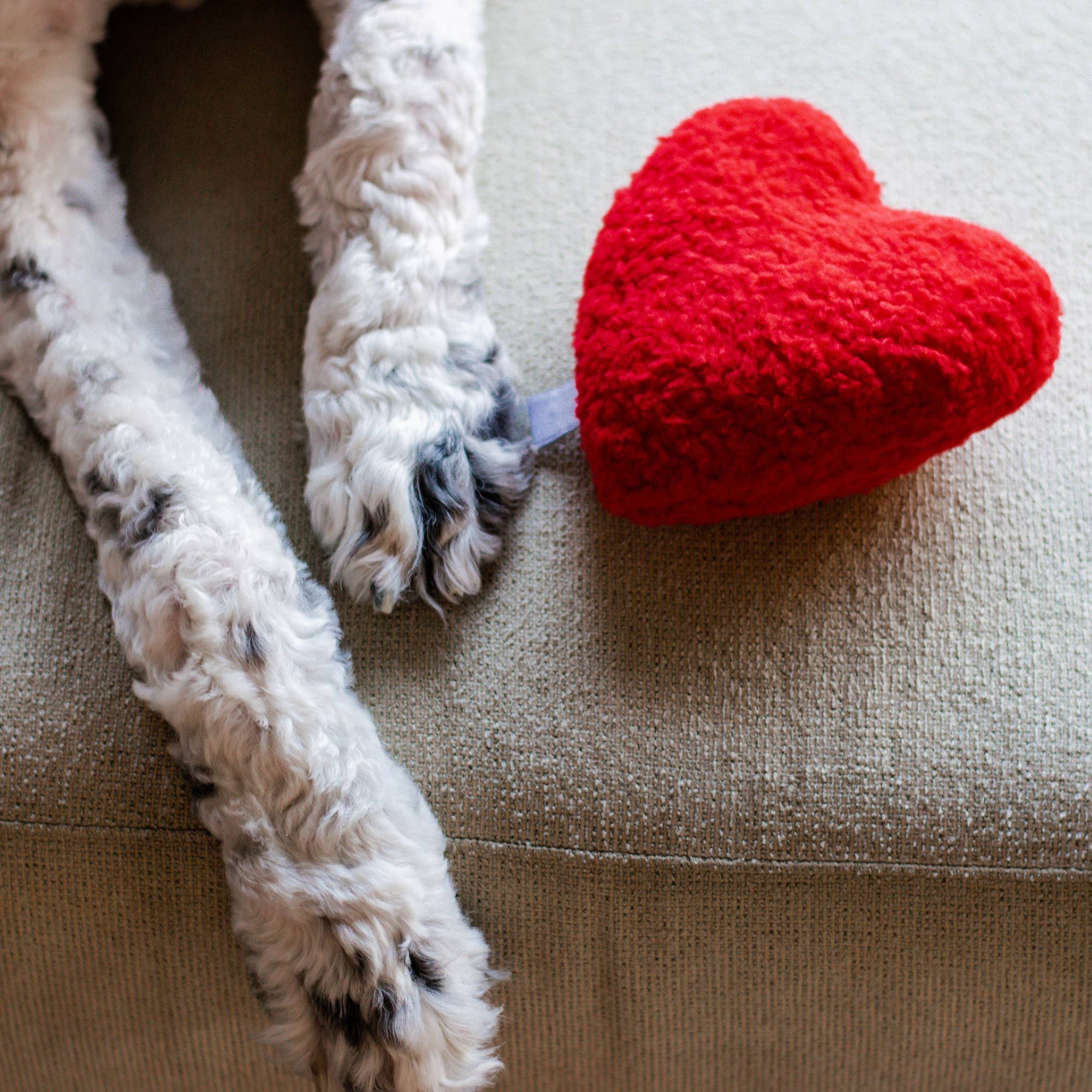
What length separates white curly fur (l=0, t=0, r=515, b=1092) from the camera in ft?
1.77

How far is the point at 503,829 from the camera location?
59 cm

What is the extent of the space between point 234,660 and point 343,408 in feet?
0.60

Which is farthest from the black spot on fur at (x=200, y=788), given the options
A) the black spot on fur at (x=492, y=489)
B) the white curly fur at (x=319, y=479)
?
the black spot on fur at (x=492, y=489)

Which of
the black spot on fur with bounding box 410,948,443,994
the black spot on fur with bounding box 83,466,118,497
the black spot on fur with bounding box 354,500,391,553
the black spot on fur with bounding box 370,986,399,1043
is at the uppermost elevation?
the black spot on fur with bounding box 354,500,391,553

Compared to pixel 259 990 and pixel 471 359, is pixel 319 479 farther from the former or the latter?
pixel 259 990

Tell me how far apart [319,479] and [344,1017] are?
1.08 ft

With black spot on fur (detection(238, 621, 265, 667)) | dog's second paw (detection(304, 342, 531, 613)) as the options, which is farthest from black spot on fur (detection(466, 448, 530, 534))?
black spot on fur (detection(238, 621, 265, 667))

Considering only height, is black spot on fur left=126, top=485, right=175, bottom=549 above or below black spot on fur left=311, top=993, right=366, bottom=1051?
above

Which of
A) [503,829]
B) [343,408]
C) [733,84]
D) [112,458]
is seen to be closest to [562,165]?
[733,84]

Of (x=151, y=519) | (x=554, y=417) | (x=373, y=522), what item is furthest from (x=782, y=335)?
(x=151, y=519)

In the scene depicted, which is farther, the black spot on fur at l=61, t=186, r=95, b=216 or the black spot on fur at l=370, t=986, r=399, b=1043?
the black spot on fur at l=61, t=186, r=95, b=216

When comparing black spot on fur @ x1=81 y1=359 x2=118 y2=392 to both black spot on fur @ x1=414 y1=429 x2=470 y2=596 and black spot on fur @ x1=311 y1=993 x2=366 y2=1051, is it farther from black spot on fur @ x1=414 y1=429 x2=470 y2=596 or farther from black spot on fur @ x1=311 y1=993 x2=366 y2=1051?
black spot on fur @ x1=311 y1=993 x2=366 y2=1051

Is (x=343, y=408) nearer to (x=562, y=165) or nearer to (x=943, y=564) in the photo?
(x=562, y=165)

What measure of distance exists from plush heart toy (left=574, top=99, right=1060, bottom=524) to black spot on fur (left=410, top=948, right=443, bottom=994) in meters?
0.30
